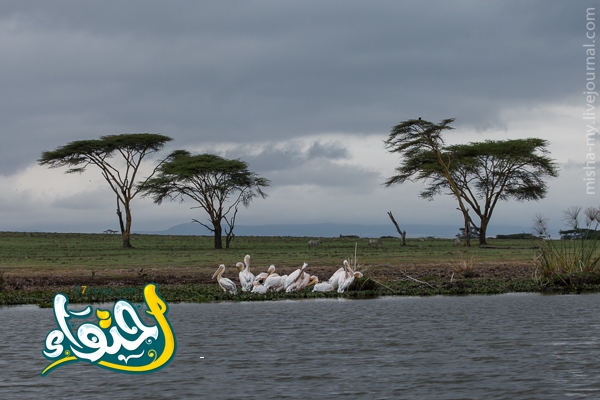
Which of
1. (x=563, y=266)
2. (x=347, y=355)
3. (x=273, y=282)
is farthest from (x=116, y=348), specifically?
(x=563, y=266)

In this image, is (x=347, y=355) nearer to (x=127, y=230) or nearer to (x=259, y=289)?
(x=259, y=289)

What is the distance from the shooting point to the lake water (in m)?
11.3

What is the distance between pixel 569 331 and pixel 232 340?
22.4 feet

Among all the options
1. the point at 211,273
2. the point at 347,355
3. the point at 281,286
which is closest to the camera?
the point at 347,355

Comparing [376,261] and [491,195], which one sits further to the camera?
[491,195]

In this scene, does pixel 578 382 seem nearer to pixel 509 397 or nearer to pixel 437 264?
pixel 509 397

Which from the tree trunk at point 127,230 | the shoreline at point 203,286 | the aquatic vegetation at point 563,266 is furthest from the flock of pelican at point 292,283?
the tree trunk at point 127,230

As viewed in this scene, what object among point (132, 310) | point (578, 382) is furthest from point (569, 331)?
point (132, 310)

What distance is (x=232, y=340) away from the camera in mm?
15523

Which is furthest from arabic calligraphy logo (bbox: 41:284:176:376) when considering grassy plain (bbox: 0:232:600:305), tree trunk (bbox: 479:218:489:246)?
tree trunk (bbox: 479:218:489:246)

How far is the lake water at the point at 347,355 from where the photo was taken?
11.3 meters

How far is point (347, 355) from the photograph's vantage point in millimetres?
14008

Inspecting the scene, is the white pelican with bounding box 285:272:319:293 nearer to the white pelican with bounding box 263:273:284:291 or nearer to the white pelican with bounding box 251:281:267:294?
the white pelican with bounding box 263:273:284:291

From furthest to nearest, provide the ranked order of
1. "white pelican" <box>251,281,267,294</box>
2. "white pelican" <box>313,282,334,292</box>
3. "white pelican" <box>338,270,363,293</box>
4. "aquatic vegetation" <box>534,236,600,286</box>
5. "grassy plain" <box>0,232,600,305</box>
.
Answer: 1. "aquatic vegetation" <box>534,236,600,286</box>
2. "white pelican" <box>313,282,334,292</box>
3. "white pelican" <box>338,270,363,293</box>
4. "grassy plain" <box>0,232,600,305</box>
5. "white pelican" <box>251,281,267,294</box>
